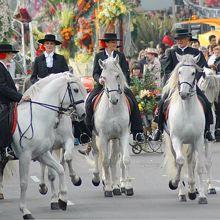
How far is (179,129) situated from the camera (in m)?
17.7

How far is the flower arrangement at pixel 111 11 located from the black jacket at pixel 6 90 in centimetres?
1903

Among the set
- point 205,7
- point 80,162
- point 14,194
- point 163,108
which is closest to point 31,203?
point 14,194

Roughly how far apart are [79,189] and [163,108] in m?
2.20

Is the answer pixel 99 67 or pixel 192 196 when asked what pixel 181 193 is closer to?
pixel 192 196

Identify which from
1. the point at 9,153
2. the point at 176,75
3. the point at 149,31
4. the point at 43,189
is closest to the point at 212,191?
the point at 176,75

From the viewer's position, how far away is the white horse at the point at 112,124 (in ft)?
60.2

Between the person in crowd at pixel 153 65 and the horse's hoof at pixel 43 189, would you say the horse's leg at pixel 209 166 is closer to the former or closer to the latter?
the horse's hoof at pixel 43 189

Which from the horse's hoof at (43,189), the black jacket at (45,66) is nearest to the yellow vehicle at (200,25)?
the black jacket at (45,66)

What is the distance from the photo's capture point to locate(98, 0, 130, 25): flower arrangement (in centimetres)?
3559

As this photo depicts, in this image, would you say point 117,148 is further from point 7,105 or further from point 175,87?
point 7,105

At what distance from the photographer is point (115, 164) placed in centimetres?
1948

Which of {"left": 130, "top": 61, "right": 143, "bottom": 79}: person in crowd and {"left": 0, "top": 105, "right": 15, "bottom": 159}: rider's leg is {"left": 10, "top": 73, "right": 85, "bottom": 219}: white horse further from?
{"left": 130, "top": 61, "right": 143, "bottom": 79}: person in crowd

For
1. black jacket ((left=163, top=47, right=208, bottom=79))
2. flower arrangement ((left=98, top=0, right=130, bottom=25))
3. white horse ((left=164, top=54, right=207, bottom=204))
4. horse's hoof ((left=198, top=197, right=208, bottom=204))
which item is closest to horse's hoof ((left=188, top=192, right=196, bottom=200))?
white horse ((left=164, top=54, right=207, bottom=204))

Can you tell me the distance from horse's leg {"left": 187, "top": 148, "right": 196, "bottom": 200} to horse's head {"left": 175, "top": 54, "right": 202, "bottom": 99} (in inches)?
42.7
